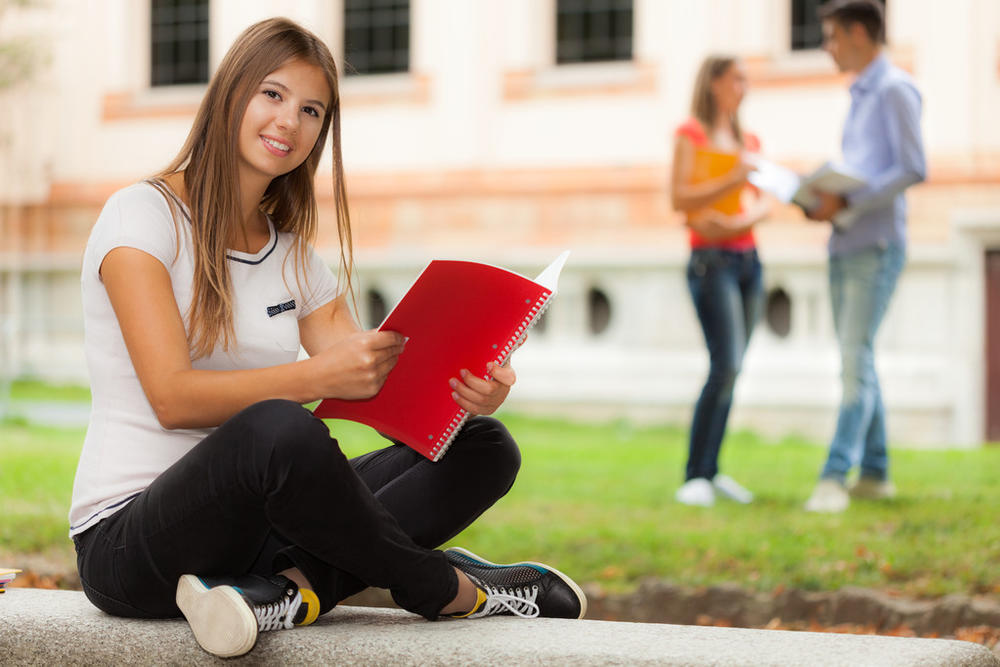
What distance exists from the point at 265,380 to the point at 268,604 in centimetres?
34

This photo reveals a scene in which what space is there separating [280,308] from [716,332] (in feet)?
9.14

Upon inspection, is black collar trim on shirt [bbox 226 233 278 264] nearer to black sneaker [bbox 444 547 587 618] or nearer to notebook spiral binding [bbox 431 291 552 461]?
notebook spiral binding [bbox 431 291 552 461]

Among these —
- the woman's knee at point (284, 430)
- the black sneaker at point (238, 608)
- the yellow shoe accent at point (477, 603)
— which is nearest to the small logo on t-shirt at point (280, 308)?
the woman's knee at point (284, 430)

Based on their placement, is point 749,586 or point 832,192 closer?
A: point 749,586

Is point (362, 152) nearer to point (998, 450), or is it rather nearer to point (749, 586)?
point (998, 450)

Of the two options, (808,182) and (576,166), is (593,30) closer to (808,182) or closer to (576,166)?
(576,166)

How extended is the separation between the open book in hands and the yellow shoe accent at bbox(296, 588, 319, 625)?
283 centimetres

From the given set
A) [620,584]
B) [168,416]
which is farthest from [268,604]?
[620,584]

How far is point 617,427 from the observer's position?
8672 mm

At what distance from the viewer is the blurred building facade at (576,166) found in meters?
8.83

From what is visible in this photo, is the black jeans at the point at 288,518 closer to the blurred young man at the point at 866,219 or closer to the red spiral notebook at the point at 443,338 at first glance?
the red spiral notebook at the point at 443,338

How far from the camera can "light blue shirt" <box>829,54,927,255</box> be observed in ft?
14.7

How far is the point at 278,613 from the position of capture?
1971 millimetres

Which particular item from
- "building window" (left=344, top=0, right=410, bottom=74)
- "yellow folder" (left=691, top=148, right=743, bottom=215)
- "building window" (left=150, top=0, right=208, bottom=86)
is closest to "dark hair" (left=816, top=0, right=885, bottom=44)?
"yellow folder" (left=691, top=148, right=743, bottom=215)
